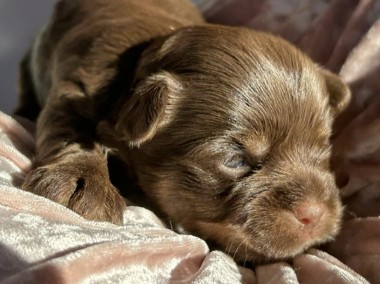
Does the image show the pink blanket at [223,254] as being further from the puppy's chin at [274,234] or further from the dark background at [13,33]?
the dark background at [13,33]

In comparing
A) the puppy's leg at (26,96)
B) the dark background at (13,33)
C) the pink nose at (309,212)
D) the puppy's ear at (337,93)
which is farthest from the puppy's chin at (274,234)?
the dark background at (13,33)

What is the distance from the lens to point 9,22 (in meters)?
4.02

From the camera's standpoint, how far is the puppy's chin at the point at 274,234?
1928 millimetres

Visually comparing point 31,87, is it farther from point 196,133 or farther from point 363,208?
point 363,208

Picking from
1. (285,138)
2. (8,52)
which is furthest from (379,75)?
(8,52)

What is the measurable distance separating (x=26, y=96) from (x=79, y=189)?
1567mm

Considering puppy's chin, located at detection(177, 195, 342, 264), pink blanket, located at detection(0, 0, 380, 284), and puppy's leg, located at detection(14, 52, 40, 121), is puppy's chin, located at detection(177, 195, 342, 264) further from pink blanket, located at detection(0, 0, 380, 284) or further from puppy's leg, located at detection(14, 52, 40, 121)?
puppy's leg, located at detection(14, 52, 40, 121)

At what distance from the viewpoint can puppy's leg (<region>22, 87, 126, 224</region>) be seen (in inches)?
74.9

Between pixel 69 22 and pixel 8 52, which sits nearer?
pixel 69 22

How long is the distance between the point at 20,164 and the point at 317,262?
958mm

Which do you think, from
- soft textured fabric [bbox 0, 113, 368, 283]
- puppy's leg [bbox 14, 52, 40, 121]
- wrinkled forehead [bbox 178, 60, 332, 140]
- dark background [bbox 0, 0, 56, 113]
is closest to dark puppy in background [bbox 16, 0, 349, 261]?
wrinkled forehead [bbox 178, 60, 332, 140]

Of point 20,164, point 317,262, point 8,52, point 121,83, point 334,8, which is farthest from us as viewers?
point 8,52

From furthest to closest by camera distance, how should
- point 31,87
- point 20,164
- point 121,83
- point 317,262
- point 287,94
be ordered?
1. point 31,87
2. point 121,83
3. point 20,164
4. point 287,94
5. point 317,262

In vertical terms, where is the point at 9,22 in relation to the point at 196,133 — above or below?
below
